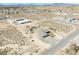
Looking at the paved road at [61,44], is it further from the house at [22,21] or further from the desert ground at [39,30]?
the house at [22,21]

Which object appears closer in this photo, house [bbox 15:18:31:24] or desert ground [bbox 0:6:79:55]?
desert ground [bbox 0:6:79:55]

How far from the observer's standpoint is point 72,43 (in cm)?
356

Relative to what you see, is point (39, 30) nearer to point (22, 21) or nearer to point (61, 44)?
point (22, 21)

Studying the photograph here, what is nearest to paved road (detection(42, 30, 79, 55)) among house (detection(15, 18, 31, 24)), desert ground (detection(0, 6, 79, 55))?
desert ground (detection(0, 6, 79, 55))

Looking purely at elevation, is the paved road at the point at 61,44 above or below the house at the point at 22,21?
below

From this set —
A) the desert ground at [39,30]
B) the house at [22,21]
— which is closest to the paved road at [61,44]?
the desert ground at [39,30]

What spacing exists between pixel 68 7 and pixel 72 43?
696 millimetres

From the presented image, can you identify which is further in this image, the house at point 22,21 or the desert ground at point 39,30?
the house at point 22,21

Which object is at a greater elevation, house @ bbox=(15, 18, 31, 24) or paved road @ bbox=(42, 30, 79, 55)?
house @ bbox=(15, 18, 31, 24)

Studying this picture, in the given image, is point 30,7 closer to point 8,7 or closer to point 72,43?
point 8,7

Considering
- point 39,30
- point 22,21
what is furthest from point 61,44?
point 22,21

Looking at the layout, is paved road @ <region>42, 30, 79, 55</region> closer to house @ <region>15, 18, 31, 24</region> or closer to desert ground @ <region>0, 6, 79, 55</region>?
desert ground @ <region>0, 6, 79, 55</region>

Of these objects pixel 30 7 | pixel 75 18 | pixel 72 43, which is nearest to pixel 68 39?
pixel 72 43

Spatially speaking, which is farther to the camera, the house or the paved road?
the house
